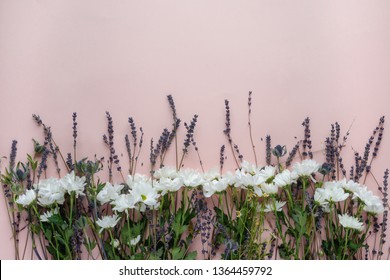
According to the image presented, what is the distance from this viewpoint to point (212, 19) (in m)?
1.58

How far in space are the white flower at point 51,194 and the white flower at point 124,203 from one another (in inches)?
6.9

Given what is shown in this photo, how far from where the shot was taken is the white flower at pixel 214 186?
1.40m

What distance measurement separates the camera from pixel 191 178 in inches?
55.4

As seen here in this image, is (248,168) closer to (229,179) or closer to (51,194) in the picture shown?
(229,179)

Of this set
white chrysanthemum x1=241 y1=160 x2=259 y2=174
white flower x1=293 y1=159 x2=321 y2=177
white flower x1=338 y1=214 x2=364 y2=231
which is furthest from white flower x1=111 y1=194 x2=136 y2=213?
white flower x1=338 y1=214 x2=364 y2=231

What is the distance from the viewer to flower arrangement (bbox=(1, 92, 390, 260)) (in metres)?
1.39

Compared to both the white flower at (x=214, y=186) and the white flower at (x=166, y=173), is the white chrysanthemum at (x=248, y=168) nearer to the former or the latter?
the white flower at (x=214, y=186)

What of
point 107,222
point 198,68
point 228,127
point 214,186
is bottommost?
point 107,222

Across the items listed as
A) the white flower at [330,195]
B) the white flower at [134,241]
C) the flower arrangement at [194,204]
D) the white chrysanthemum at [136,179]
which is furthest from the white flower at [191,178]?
the white flower at [330,195]

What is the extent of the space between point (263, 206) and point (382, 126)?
50 cm

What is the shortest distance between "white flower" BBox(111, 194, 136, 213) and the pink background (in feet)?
0.76

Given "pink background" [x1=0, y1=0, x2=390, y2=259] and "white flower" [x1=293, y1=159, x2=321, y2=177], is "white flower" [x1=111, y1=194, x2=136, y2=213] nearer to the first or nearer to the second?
"pink background" [x1=0, y1=0, x2=390, y2=259]

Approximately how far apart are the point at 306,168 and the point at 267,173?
12cm

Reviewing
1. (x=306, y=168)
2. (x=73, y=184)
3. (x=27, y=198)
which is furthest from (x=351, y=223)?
(x=27, y=198)
